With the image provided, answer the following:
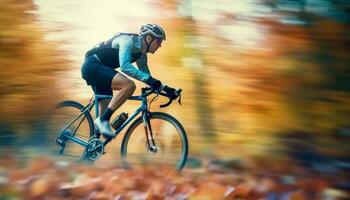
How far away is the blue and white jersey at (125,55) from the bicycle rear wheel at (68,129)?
2.02 ft

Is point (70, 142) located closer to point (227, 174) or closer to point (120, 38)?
point (120, 38)

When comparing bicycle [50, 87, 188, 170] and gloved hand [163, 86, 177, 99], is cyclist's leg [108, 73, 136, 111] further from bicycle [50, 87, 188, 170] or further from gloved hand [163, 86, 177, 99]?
gloved hand [163, 86, 177, 99]

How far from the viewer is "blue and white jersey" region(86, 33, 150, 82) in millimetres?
5672

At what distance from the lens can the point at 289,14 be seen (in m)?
6.03

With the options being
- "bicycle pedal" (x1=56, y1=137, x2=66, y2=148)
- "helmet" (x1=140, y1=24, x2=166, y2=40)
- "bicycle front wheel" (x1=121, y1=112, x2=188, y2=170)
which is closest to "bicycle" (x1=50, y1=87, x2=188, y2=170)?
"bicycle front wheel" (x1=121, y1=112, x2=188, y2=170)

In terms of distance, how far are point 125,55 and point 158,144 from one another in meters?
0.93

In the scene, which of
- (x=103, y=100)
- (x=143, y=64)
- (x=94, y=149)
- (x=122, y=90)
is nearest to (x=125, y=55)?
(x=143, y=64)

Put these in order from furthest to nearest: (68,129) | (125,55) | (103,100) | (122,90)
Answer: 1. (68,129)
2. (103,100)
3. (122,90)
4. (125,55)

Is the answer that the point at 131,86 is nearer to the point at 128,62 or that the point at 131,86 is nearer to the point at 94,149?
the point at 128,62

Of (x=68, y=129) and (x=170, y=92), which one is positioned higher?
(x=170, y=92)

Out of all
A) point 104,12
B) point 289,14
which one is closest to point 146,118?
point 104,12

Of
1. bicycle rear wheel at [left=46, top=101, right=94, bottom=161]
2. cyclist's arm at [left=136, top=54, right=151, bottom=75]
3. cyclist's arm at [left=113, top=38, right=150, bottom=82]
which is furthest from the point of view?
bicycle rear wheel at [left=46, top=101, right=94, bottom=161]

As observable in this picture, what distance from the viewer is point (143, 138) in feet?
18.9

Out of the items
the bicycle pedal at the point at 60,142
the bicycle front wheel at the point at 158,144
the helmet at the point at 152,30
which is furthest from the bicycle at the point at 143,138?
the helmet at the point at 152,30
